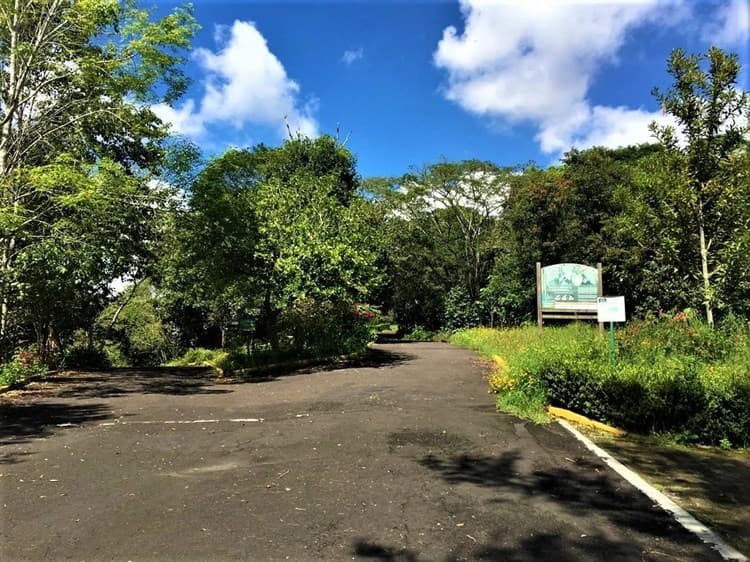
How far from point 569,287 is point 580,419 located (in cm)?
919

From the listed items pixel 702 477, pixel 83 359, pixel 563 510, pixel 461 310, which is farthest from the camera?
pixel 461 310

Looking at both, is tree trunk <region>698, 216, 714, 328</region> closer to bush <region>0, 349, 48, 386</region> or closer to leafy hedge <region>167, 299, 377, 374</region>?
leafy hedge <region>167, 299, 377, 374</region>

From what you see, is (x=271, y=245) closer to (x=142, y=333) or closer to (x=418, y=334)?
(x=142, y=333)

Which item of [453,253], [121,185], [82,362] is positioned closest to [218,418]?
[121,185]

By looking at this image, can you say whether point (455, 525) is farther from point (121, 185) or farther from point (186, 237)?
point (186, 237)

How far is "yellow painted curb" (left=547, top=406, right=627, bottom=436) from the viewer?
25.7 ft

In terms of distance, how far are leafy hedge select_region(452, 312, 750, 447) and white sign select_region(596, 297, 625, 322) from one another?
69 cm

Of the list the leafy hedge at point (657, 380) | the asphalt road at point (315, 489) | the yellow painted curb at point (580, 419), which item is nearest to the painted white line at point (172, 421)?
the asphalt road at point (315, 489)

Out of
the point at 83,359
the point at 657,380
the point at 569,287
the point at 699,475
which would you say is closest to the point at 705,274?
the point at 657,380

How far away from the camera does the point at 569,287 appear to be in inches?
663

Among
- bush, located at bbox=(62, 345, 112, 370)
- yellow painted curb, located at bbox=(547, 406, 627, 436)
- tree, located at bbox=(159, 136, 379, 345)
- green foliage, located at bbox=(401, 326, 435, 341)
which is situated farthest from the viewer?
green foliage, located at bbox=(401, 326, 435, 341)

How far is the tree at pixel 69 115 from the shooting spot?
12000mm

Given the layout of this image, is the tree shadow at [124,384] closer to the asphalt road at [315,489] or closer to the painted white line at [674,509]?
the asphalt road at [315,489]

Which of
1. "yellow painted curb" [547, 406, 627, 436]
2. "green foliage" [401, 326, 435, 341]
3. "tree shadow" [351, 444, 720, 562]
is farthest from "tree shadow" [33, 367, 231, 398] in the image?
"green foliage" [401, 326, 435, 341]
